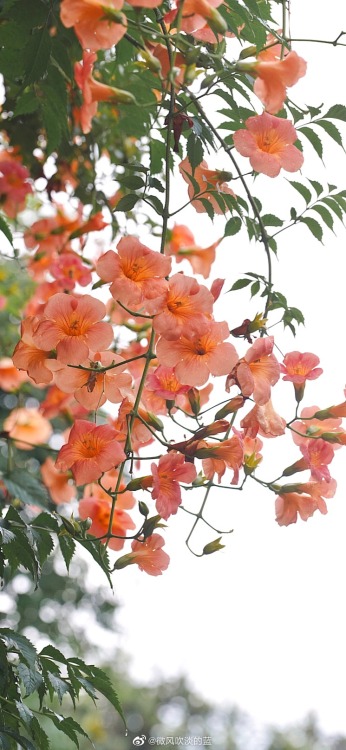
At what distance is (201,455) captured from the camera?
29.2 inches

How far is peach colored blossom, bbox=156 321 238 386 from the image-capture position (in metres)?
0.69

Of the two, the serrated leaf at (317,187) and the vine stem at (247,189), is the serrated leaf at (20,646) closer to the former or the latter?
the vine stem at (247,189)

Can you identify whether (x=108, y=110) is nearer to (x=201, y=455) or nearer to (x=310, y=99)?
(x=310, y=99)

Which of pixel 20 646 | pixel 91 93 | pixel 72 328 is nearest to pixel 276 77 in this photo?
pixel 91 93

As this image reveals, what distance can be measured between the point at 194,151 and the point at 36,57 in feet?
0.57

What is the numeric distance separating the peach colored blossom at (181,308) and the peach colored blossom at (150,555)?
21cm

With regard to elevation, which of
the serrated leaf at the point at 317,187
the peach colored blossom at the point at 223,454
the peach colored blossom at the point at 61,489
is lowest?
the peach colored blossom at the point at 223,454

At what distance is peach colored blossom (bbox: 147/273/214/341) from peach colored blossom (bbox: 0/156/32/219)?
1.06 metres

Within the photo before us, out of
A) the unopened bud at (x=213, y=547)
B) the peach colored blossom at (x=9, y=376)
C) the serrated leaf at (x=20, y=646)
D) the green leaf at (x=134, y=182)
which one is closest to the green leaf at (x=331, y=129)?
the green leaf at (x=134, y=182)

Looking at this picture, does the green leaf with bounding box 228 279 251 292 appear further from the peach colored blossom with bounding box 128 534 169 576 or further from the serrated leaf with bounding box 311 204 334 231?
the peach colored blossom with bounding box 128 534 169 576

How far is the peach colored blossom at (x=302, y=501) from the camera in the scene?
0.82 metres

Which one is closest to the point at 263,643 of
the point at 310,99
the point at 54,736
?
the point at 54,736

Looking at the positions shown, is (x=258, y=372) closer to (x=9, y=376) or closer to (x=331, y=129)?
(x=331, y=129)

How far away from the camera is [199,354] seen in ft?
2.31
